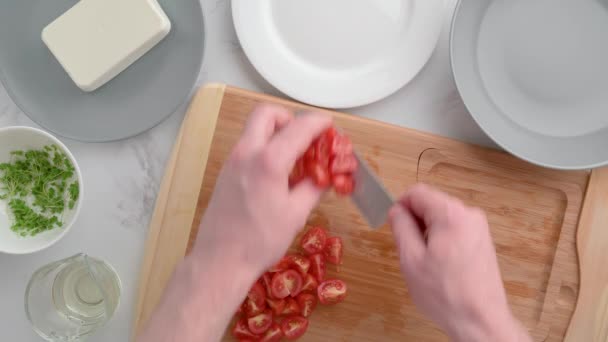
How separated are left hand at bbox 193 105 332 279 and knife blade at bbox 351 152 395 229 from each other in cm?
13

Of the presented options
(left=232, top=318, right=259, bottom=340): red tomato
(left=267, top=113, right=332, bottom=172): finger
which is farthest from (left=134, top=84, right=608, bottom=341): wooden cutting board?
(left=267, top=113, right=332, bottom=172): finger

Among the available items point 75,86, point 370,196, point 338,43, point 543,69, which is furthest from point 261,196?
point 543,69

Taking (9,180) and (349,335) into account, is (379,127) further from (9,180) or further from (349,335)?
(9,180)

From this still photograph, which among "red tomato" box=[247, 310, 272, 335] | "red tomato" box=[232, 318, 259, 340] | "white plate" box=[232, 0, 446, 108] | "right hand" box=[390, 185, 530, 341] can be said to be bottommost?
"red tomato" box=[232, 318, 259, 340]

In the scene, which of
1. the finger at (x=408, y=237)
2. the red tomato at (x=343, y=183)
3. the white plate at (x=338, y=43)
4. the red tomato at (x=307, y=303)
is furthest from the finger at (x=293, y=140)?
the red tomato at (x=307, y=303)

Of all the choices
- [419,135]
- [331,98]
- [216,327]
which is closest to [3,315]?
[216,327]

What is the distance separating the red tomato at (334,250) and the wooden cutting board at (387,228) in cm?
3

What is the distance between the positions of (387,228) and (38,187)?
2.92 ft

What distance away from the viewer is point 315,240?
1.43 meters

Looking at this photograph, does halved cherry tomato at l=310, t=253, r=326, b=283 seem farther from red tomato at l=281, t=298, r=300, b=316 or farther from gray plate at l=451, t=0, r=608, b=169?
gray plate at l=451, t=0, r=608, b=169

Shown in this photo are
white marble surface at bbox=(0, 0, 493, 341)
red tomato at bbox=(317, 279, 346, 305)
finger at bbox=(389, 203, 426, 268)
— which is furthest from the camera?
white marble surface at bbox=(0, 0, 493, 341)

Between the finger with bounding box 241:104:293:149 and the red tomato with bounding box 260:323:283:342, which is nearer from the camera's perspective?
the finger with bounding box 241:104:293:149

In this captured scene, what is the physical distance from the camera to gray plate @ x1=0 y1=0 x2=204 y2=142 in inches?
57.8

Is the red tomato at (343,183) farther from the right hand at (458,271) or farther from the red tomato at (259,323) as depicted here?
the red tomato at (259,323)
